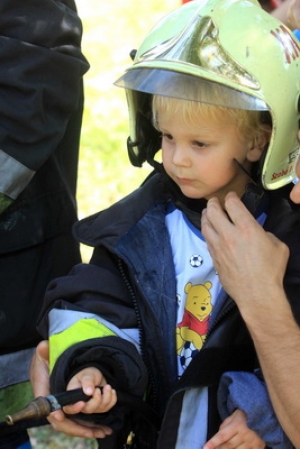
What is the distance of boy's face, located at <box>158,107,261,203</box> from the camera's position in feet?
11.2

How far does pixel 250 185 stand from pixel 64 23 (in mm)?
943

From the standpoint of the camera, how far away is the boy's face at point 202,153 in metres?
3.43

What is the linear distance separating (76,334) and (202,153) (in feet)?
2.38

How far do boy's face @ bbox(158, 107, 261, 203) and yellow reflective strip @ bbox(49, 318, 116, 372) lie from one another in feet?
1.75

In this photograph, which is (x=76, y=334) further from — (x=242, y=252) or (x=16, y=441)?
(x=16, y=441)

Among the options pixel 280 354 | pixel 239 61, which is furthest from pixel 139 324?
pixel 239 61

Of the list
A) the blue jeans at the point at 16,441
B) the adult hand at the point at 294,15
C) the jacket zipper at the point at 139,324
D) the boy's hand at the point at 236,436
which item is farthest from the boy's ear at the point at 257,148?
the blue jeans at the point at 16,441

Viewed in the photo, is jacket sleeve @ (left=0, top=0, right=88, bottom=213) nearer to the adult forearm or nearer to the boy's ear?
Answer: the boy's ear

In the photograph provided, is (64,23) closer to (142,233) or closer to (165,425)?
(142,233)

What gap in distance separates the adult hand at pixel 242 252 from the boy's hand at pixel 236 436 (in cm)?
35

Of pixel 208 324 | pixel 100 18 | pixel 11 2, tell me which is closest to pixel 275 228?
pixel 208 324

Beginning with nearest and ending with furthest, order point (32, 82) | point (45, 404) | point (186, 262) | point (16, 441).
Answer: point (45, 404), point (186, 262), point (32, 82), point (16, 441)

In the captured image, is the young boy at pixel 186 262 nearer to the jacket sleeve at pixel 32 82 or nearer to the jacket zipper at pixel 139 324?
the jacket zipper at pixel 139 324

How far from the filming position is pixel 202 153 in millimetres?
3441
